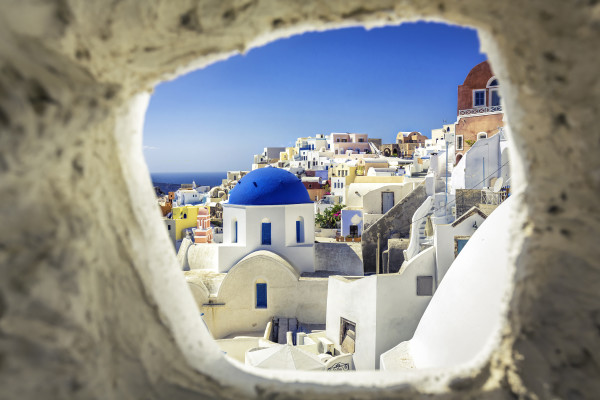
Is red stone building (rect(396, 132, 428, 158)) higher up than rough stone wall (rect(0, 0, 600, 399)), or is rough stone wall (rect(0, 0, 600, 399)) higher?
red stone building (rect(396, 132, 428, 158))

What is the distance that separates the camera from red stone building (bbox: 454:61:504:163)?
16484 mm

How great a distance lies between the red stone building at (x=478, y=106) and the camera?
649 inches

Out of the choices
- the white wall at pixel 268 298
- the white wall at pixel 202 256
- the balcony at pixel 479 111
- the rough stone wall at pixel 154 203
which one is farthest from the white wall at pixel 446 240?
the balcony at pixel 479 111

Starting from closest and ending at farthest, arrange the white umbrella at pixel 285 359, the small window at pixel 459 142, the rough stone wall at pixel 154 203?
the rough stone wall at pixel 154 203, the white umbrella at pixel 285 359, the small window at pixel 459 142

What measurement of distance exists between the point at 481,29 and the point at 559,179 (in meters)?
0.69

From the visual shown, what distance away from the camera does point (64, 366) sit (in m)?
1.43

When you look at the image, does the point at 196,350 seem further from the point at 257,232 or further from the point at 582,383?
the point at 257,232

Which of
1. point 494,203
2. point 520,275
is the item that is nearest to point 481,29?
point 520,275

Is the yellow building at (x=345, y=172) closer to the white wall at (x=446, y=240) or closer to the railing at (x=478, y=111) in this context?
the railing at (x=478, y=111)

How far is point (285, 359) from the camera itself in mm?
7324

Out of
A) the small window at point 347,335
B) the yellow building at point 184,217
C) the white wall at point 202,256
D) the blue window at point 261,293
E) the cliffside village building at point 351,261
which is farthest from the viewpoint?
the yellow building at point 184,217

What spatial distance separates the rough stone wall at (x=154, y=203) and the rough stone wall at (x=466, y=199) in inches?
395

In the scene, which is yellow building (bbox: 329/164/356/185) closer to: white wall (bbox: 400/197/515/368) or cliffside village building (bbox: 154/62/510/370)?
cliffside village building (bbox: 154/62/510/370)

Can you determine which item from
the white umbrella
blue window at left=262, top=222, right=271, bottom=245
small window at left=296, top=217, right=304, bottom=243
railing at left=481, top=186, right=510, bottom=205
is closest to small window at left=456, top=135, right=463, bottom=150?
railing at left=481, top=186, right=510, bottom=205
